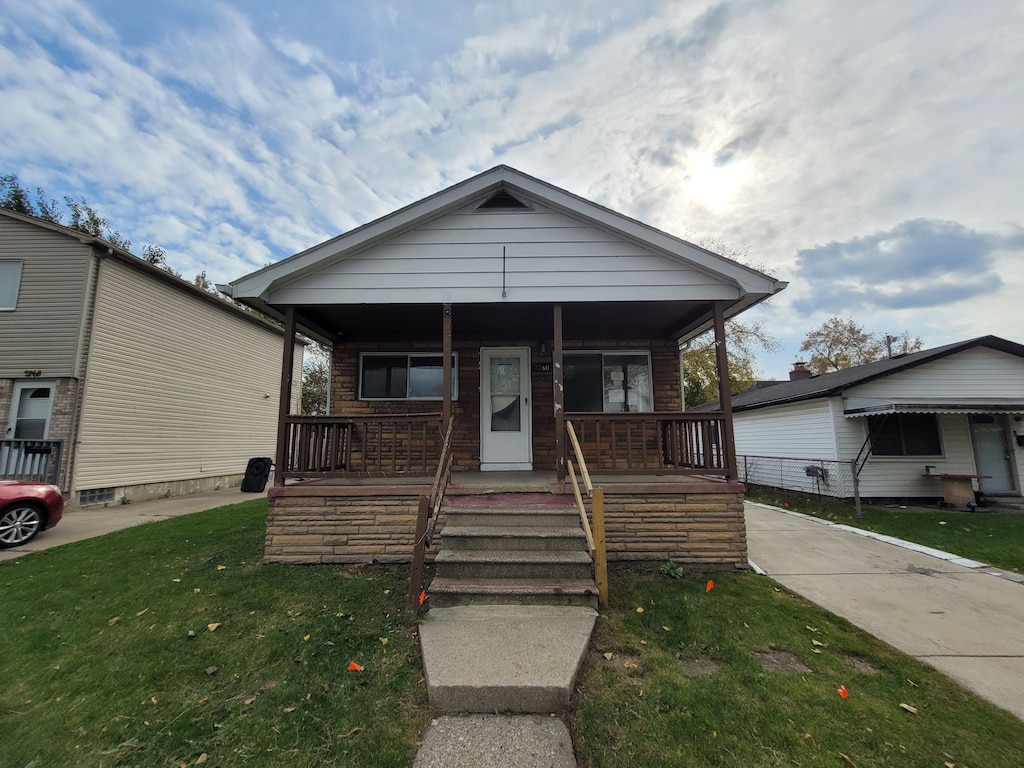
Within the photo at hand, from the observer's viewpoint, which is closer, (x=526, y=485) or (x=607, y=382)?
(x=526, y=485)

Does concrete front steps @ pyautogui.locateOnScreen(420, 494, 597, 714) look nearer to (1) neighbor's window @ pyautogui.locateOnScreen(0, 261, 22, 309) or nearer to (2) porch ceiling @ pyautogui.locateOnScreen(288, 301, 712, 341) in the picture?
(2) porch ceiling @ pyautogui.locateOnScreen(288, 301, 712, 341)

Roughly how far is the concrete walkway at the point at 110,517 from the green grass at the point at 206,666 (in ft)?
5.37

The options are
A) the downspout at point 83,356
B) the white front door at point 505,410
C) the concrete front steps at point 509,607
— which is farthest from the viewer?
the downspout at point 83,356

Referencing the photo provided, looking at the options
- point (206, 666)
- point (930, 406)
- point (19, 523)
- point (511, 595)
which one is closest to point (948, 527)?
point (930, 406)

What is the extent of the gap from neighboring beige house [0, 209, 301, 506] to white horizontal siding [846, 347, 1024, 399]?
1845 cm

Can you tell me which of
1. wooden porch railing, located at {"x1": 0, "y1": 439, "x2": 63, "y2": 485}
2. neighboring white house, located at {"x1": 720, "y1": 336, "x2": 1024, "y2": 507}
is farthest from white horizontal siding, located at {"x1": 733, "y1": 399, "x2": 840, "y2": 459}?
wooden porch railing, located at {"x1": 0, "y1": 439, "x2": 63, "y2": 485}

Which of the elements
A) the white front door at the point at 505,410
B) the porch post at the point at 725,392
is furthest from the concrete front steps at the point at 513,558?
the white front door at the point at 505,410

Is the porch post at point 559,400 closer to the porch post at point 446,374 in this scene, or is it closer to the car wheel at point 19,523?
the porch post at point 446,374

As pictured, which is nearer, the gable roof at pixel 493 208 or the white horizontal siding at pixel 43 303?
the gable roof at pixel 493 208

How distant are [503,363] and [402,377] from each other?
6.03 ft

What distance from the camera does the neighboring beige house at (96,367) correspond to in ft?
31.0

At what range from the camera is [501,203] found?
6.38 metres

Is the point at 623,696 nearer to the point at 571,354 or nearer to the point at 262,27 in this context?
the point at 571,354

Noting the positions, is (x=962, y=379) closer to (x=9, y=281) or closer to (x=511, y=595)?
(x=511, y=595)
